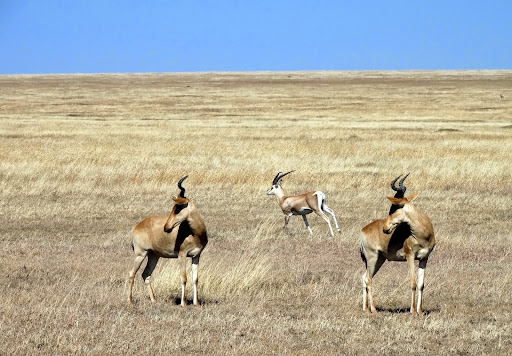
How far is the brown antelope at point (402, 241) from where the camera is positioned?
27.0 feet

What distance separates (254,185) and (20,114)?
3692cm

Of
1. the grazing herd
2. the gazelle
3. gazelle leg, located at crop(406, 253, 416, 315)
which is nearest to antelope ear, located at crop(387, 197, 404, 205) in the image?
the grazing herd

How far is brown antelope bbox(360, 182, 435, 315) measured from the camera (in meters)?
8.22

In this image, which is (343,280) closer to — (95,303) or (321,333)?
(321,333)

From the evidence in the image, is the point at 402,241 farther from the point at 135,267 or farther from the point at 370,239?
the point at 135,267

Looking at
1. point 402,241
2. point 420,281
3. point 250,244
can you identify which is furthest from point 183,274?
point 250,244

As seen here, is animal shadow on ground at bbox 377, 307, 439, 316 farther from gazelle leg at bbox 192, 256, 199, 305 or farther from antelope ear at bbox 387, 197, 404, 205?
gazelle leg at bbox 192, 256, 199, 305

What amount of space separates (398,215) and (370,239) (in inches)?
27.4

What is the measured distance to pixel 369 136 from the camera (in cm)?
3684

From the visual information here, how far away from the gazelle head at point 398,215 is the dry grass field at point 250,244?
1.13 metres

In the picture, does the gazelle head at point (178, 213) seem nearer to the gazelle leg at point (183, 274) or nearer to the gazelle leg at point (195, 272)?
the gazelle leg at point (183, 274)

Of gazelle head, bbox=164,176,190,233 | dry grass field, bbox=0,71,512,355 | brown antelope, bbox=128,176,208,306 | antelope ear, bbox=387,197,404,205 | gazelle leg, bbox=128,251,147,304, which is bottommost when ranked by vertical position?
dry grass field, bbox=0,71,512,355

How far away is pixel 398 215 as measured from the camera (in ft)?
26.8

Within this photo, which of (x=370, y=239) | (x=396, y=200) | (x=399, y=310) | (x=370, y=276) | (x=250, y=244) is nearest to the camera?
(x=396, y=200)
